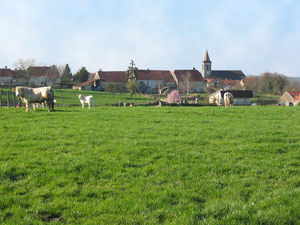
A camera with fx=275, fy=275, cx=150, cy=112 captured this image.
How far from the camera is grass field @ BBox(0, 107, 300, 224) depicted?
5043mm

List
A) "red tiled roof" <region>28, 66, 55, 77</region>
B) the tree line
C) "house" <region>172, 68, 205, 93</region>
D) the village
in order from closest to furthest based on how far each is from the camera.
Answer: the village → "red tiled roof" <region>28, 66, 55, 77</region> → the tree line → "house" <region>172, 68, 205, 93</region>

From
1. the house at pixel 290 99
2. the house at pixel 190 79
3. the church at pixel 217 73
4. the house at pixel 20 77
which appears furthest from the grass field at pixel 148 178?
the church at pixel 217 73

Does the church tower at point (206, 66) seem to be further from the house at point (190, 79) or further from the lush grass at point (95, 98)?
the lush grass at point (95, 98)

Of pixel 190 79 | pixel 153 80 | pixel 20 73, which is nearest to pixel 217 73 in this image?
pixel 190 79

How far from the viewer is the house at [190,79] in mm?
118375

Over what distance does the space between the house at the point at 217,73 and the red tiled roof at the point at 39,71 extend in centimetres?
8973

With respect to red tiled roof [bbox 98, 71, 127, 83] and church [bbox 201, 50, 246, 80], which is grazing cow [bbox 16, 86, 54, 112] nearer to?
red tiled roof [bbox 98, 71, 127, 83]

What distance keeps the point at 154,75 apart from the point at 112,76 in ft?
64.4

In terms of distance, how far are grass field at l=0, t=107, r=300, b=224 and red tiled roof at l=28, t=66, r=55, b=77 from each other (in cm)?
9914

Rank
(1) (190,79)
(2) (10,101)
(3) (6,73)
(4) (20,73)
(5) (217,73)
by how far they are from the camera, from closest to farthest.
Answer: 1. (2) (10,101)
2. (4) (20,73)
3. (3) (6,73)
4. (1) (190,79)
5. (5) (217,73)

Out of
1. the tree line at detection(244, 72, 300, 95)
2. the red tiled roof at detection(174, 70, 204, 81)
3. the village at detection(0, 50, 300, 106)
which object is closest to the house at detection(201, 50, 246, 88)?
the village at detection(0, 50, 300, 106)

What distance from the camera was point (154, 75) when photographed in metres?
126

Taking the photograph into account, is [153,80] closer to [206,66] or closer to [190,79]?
[190,79]

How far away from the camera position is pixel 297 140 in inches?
416
